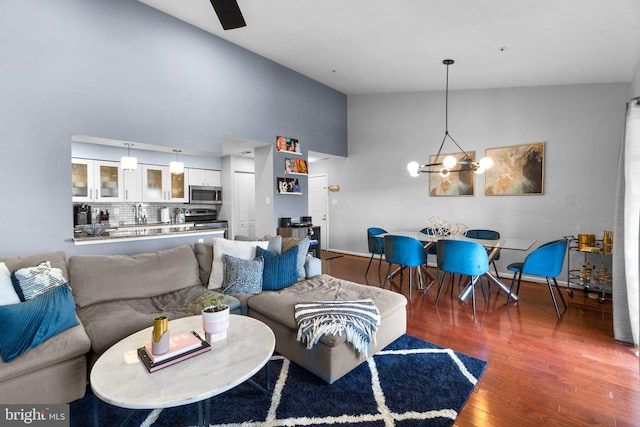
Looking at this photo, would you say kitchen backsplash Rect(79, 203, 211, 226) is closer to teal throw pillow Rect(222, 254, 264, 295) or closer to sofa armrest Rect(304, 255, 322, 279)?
teal throw pillow Rect(222, 254, 264, 295)

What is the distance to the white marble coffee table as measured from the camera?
133 cm

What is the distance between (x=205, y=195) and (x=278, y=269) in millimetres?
4475

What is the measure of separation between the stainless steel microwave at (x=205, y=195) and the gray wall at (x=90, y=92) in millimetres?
2559

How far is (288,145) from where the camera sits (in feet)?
17.8

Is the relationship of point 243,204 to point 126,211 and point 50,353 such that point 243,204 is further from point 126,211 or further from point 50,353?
point 50,353

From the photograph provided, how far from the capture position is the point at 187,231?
A: 3.93 meters

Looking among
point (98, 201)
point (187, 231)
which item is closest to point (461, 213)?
point (187, 231)

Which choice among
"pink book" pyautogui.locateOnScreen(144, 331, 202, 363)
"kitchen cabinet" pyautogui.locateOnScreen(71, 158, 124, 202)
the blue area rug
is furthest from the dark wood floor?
"kitchen cabinet" pyautogui.locateOnScreen(71, 158, 124, 202)

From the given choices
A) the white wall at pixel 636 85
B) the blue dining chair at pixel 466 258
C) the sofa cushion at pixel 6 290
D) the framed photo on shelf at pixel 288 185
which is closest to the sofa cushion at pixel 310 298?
the blue dining chair at pixel 466 258

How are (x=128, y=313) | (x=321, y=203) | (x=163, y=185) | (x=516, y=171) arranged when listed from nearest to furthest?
(x=128, y=313) → (x=516, y=171) → (x=163, y=185) → (x=321, y=203)

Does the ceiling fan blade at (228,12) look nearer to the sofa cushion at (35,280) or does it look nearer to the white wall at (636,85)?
the sofa cushion at (35,280)

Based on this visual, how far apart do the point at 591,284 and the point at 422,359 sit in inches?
116

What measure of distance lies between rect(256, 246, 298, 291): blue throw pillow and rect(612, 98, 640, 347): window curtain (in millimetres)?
2620

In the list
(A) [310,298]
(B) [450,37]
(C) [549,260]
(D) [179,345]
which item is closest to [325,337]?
(A) [310,298]
